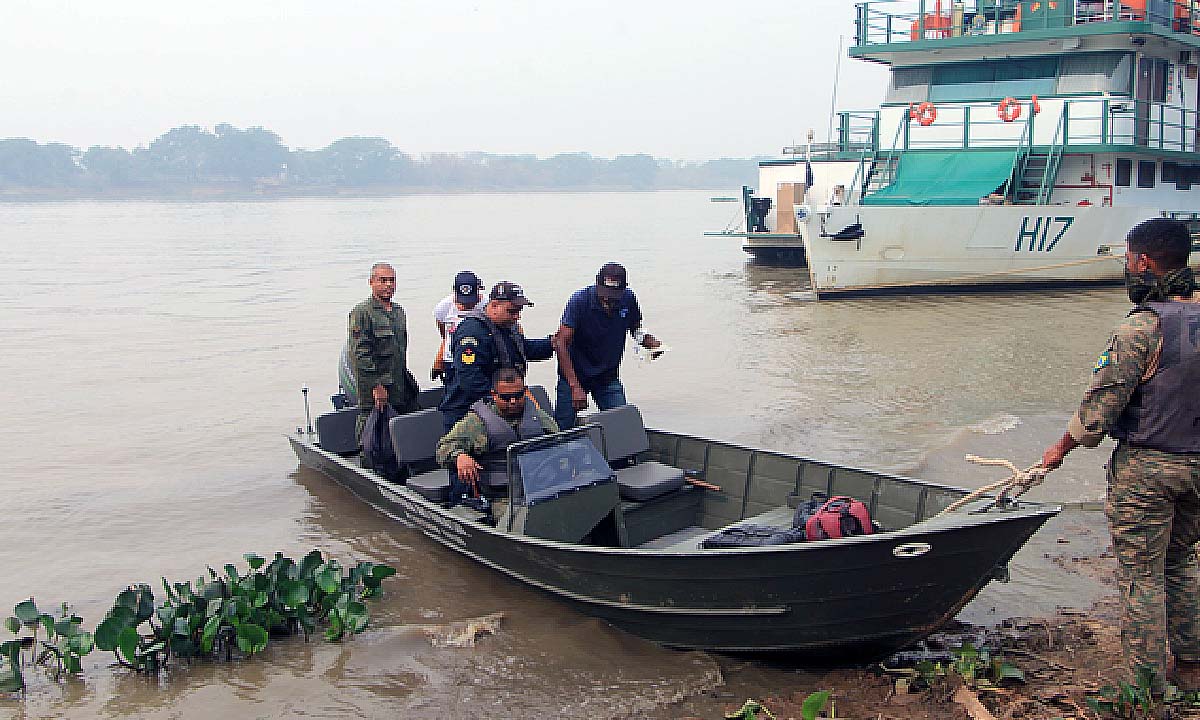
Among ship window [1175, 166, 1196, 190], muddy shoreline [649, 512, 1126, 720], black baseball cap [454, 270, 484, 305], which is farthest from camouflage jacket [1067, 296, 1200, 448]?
ship window [1175, 166, 1196, 190]

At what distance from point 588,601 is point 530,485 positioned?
30.1 inches

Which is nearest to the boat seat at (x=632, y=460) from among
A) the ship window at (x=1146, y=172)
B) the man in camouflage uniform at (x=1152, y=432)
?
the man in camouflage uniform at (x=1152, y=432)

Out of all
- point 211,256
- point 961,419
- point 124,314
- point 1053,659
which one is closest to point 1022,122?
point 961,419

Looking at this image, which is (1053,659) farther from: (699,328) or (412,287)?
(412,287)

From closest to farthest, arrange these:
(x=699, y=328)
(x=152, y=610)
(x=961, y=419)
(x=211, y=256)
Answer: (x=152, y=610), (x=961, y=419), (x=699, y=328), (x=211, y=256)

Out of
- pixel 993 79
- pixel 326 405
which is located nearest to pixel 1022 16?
pixel 993 79

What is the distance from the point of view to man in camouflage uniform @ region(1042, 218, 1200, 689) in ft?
13.4

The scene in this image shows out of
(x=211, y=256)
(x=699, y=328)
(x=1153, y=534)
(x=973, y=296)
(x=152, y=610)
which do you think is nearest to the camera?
(x=1153, y=534)

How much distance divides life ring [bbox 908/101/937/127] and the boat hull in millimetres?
18617

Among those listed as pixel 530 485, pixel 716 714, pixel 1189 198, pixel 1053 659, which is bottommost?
pixel 716 714

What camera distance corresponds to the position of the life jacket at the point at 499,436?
6.43m

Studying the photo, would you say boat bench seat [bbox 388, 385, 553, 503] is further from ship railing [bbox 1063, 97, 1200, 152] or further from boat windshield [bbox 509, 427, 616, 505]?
ship railing [bbox 1063, 97, 1200, 152]

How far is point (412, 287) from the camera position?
28156 mm

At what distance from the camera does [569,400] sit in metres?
7.94
